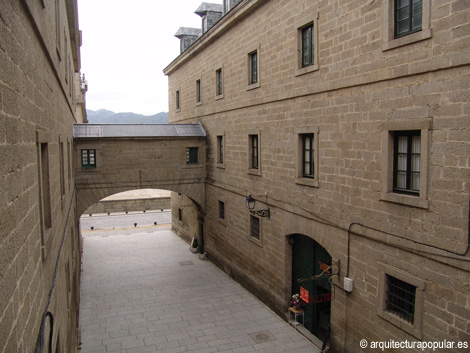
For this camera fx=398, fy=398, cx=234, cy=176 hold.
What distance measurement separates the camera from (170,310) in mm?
14680

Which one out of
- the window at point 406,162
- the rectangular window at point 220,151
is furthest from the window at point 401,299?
the rectangular window at point 220,151

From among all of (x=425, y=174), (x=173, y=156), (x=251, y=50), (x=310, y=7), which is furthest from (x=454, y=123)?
(x=173, y=156)

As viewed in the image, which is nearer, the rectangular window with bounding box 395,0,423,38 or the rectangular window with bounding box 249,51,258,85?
the rectangular window with bounding box 395,0,423,38

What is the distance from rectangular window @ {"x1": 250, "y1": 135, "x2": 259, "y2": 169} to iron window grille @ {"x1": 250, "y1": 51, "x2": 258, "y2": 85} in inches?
85.6

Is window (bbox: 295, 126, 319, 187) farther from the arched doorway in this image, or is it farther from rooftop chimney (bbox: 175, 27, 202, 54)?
rooftop chimney (bbox: 175, 27, 202, 54)

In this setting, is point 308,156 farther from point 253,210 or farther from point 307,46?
point 253,210

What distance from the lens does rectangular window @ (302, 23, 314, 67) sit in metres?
11.7

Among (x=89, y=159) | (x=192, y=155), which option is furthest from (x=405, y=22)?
(x=89, y=159)

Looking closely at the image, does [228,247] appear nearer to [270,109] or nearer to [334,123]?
[270,109]

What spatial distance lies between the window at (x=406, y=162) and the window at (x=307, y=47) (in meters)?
3.48

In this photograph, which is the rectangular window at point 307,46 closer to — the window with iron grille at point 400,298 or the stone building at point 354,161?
the stone building at point 354,161

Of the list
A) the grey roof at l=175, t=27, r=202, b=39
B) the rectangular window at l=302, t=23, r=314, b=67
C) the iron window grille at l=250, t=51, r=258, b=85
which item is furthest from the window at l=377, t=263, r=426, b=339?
the grey roof at l=175, t=27, r=202, b=39

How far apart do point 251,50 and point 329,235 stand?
7.88 metres

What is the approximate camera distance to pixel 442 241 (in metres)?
7.61
